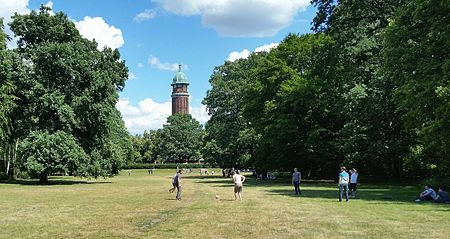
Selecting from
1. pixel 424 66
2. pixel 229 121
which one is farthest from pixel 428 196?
pixel 229 121

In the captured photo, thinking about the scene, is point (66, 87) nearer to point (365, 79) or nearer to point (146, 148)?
point (365, 79)

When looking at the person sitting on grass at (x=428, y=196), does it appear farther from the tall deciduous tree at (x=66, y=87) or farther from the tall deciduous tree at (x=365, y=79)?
A: the tall deciduous tree at (x=66, y=87)

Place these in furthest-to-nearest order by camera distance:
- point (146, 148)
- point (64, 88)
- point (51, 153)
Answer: point (146, 148)
point (64, 88)
point (51, 153)

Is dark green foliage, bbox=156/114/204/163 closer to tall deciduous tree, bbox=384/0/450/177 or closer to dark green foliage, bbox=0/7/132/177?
dark green foliage, bbox=0/7/132/177

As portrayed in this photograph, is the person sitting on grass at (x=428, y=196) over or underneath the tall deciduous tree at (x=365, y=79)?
underneath

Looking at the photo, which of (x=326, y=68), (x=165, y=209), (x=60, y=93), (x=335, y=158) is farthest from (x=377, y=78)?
(x=60, y=93)

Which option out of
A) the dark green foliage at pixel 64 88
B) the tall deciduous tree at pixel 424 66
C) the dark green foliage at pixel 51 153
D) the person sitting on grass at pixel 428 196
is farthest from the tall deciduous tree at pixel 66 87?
the person sitting on grass at pixel 428 196

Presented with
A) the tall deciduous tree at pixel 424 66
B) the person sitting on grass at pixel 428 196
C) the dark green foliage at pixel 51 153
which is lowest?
the person sitting on grass at pixel 428 196

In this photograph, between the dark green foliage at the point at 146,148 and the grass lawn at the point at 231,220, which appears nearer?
the grass lawn at the point at 231,220

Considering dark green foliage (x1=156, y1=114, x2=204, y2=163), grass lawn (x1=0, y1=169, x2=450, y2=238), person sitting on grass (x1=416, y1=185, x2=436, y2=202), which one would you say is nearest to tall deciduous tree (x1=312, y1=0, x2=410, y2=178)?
person sitting on grass (x1=416, y1=185, x2=436, y2=202)

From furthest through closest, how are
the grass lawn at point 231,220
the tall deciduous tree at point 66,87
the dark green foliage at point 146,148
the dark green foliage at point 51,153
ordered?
the dark green foliage at point 146,148
the tall deciduous tree at point 66,87
the dark green foliage at point 51,153
the grass lawn at point 231,220

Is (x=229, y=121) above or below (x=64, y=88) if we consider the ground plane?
below

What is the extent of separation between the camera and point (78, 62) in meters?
46.2

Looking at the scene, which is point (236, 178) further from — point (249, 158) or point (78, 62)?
point (249, 158)
